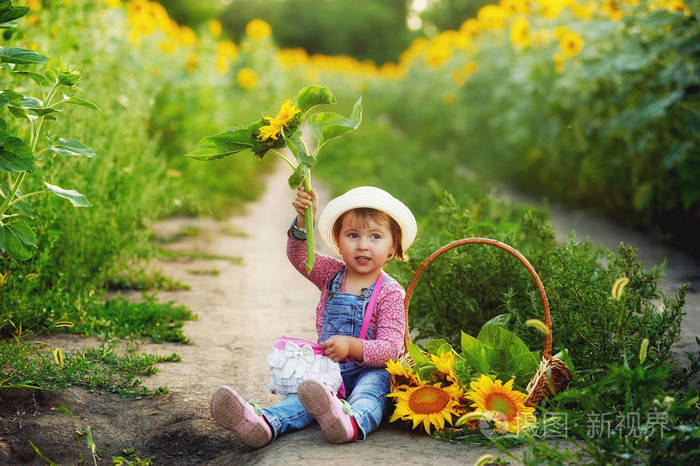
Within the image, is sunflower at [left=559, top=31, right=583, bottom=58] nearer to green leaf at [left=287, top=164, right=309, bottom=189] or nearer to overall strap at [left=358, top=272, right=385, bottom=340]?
overall strap at [left=358, top=272, right=385, bottom=340]

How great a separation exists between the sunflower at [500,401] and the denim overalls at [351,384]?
33 centimetres

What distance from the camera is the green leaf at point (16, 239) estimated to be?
2.32 metres

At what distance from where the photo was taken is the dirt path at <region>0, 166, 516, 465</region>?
218 centimetres

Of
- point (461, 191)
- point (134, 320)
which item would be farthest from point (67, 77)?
point (461, 191)

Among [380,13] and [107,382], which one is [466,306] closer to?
[107,382]

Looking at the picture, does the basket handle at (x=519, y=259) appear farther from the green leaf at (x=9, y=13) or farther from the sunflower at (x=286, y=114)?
the green leaf at (x=9, y=13)

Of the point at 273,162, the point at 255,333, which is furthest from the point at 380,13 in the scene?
the point at 255,333

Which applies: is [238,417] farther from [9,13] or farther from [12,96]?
[9,13]

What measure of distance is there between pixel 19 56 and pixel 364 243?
129cm

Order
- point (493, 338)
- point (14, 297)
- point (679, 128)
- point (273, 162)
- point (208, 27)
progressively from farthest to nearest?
point (273, 162) → point (208, 27) → point (679, 128) → point (14, 297) → point (493, 338)

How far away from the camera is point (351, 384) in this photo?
258 centimetres

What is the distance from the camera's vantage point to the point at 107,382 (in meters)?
2.63

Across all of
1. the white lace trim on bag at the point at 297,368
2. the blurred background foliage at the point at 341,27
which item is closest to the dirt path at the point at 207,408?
the white lace trim on bag at the point at 297,368

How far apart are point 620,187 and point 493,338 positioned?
413 cm
